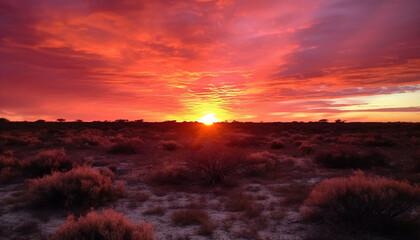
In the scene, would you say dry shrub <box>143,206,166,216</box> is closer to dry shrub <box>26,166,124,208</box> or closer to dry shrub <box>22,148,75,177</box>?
dry shrub <box>26,166,124,208</box>

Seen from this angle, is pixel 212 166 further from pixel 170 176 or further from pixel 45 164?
pixel 45 164

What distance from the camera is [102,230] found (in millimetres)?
4418

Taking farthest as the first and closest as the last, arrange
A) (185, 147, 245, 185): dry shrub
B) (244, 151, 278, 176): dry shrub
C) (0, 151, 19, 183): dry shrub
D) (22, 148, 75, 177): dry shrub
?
(244, 151, 278, 176): dry shrub → (22, 148, 75, 177): dry shrub → (0, 151, 19, 183): dry shrub → (185, 147, 245, 185): dry shrub

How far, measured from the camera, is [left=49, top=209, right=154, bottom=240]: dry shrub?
446 centimetres

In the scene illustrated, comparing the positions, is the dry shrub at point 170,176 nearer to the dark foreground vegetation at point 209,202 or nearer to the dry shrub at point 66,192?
the dark foreground vegetation at point 209,202

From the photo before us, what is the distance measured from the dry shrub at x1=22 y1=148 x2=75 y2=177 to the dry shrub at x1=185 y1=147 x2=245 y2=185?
5581 mm

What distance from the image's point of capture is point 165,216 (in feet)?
23.6

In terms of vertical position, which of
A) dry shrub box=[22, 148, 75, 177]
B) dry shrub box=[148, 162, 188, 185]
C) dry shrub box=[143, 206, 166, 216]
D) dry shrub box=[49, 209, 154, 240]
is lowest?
dry shrub box=[143, 206, 166, 216]

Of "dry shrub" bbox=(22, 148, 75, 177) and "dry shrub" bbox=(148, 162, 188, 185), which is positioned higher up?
"dry shrub" bbox=(22, 148, 75, 177)

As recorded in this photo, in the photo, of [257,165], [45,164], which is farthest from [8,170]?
[257,165]

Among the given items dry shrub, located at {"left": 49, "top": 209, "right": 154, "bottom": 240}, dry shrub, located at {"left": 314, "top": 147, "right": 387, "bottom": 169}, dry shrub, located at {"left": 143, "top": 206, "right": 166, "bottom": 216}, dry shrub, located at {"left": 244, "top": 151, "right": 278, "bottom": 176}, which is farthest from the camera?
dry shrub, located at {"left": 314, "top": 147, "right": 387, "bottom": 169}

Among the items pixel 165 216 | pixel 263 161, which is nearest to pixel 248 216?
pixel 165 216

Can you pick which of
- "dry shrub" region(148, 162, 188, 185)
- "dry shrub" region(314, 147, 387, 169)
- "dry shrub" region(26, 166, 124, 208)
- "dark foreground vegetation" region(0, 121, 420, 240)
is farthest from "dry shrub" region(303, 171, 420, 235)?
"dry shrub" region(314, 147, 387, 169)

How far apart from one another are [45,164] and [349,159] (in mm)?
14488
